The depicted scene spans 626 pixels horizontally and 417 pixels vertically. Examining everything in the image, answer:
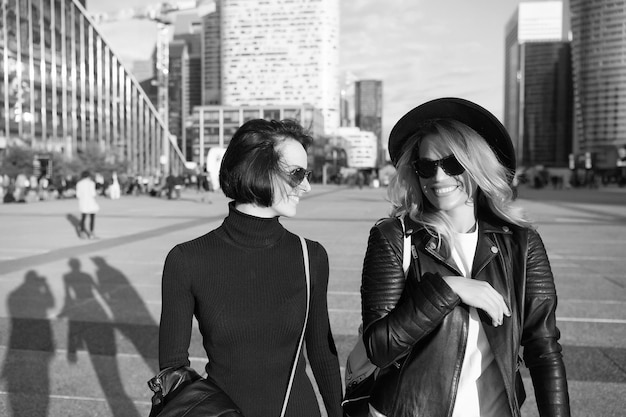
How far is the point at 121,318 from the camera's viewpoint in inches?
266

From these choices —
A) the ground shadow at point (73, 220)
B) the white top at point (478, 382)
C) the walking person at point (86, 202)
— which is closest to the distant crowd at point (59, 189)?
the ground shadow at point (73, 220)

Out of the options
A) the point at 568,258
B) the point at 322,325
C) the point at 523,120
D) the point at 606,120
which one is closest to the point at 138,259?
the point at 568,258

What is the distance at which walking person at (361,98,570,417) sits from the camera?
1.81m

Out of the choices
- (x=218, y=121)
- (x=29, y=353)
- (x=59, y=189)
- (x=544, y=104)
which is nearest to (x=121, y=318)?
(x=29, y=353)

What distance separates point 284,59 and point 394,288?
186 meters

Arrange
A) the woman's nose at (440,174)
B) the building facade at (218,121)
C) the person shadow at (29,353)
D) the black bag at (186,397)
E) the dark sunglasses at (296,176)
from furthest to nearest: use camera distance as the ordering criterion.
Result: 1. the building facade at (218,121)
2. the person shadow at (29,353)
3. the dark sunglasses at (296,176)
4. the woman's nose at (440,174)
5. the black bag at (186,397)

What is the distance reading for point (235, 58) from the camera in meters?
185

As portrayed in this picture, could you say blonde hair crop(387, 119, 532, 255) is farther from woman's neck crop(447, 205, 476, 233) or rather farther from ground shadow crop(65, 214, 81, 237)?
ground shadow crop(65, 214, 81, 237)

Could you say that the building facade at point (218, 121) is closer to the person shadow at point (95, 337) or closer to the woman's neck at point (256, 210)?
the person shadow at point (95, 337)

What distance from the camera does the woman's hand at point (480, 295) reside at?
176 cm

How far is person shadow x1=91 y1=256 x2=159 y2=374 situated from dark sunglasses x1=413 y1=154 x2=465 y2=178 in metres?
3.52

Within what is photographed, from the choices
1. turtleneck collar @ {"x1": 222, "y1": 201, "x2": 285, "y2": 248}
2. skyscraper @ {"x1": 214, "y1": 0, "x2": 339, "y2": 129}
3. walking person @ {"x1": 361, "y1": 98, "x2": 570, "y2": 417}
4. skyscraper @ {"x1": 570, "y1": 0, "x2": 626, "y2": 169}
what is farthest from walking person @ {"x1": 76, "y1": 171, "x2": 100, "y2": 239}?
skyscraper @ {"x1": 214, "y1": 0, "x2": 339, "y2": 129}

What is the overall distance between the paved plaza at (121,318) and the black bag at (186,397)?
2586 millimetres

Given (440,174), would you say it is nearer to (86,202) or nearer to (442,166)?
(442,166)
